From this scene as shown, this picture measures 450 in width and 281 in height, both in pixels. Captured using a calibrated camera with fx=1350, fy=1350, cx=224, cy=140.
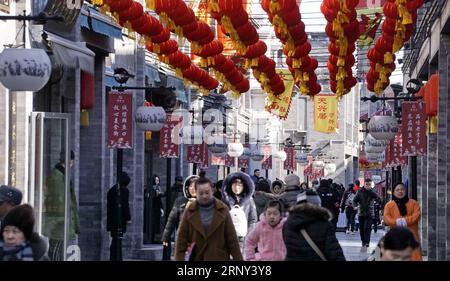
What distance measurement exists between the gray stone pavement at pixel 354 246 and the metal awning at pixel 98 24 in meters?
6.50

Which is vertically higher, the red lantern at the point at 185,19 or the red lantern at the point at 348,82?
the red lantern at the point at 185,19

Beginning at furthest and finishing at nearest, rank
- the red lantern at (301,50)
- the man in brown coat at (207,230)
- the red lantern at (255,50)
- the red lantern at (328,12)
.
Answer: the red lantern at (255,50)
the red lantern at (301,50)
the red lantern at (328,12)
the man in brown coat at (207,230)

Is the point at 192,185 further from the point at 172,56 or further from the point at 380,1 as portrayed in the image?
the point at 380,1

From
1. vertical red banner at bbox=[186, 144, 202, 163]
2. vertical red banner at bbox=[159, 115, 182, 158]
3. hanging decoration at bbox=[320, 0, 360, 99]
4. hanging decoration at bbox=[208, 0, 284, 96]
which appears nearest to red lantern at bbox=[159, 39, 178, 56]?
hanging decoration at bbox=[208, 0, 284, 96]

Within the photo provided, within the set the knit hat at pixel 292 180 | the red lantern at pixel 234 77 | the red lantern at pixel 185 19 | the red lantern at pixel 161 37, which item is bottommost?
the knit hat at pixel 292 180

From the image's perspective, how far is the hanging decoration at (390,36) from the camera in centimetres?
1900

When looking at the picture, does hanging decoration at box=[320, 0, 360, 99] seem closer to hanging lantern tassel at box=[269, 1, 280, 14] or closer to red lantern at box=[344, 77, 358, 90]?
red lantern at box=[344, 77, 358, 90]

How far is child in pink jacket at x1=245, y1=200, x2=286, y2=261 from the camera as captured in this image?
Answer: 14633 millimetres

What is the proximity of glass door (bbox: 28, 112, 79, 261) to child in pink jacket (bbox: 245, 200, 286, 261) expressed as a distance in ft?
12.5

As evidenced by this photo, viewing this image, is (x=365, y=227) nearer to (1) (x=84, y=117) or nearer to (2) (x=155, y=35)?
(1) (x=84, y=117)

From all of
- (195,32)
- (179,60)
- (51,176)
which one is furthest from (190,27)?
(179,60)

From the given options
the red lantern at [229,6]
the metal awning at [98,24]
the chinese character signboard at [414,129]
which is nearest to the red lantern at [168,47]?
the metal awning at [98,24]

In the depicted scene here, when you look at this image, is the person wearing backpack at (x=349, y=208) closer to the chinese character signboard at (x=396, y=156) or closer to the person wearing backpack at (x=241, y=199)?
the chinese character signboard at (x=396, y=156)
